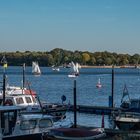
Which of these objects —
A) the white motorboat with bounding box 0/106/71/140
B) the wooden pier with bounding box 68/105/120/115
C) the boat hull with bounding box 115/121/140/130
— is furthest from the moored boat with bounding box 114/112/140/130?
the wooden pier with bounding box 68/105/120/115

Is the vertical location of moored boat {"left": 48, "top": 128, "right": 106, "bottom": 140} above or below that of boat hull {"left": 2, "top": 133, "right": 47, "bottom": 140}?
above

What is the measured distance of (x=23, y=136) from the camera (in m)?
33.3

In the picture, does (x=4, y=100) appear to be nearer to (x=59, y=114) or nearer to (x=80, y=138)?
(x=59, y=114)

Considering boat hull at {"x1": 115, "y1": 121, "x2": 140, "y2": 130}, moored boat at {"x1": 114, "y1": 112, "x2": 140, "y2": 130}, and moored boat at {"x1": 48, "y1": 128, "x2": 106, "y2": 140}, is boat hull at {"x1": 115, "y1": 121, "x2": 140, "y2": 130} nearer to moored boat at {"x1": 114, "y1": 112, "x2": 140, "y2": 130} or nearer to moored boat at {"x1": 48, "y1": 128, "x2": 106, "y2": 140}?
moored boat at {"x1": 114, "y1": 112, "x2": 140, "y2": 130}

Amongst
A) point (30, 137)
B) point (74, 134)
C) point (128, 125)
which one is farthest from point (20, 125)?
point (128, 125)

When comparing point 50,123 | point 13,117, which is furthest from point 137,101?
point 13,117

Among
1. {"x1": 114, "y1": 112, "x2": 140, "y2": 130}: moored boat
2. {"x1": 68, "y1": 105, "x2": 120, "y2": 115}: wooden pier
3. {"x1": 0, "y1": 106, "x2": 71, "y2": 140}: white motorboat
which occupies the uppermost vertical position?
{"x1": 0, "y1": 106, "x2": 71, "y2": 140}: white motorboat

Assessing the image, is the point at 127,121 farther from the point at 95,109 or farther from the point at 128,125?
the point at 95,109

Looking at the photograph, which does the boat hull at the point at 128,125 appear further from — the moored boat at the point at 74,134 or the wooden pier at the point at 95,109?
the wooden pier at the point at 95,109

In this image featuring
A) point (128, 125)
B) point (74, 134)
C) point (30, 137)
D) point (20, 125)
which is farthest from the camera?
point (128, 125)

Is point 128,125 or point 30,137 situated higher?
point 30,137

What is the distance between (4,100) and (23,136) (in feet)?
52.7

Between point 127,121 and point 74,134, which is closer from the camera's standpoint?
point 74,134

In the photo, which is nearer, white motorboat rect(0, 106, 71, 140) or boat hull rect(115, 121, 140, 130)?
white motorboat rect(0, 106, 71, 140)
